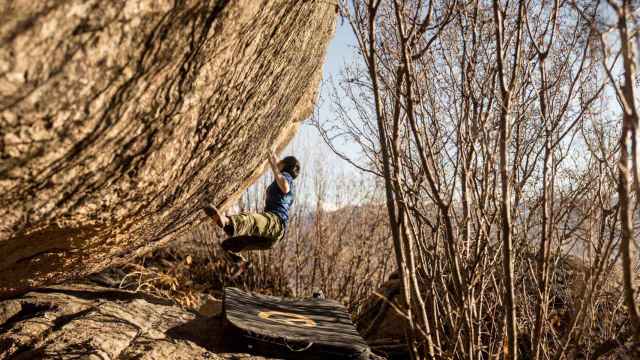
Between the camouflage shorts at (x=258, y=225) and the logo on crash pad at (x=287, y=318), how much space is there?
60 cm

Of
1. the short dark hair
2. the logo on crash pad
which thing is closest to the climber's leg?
the short dark hair

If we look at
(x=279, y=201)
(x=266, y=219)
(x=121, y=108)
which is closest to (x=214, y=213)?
(x=266, y=219)

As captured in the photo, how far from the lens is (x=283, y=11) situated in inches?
89.0

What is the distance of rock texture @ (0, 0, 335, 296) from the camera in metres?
1.49

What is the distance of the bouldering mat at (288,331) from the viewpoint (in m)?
3.06

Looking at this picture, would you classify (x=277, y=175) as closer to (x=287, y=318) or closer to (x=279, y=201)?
(x=279, y=201)

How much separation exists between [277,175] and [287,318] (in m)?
1.09

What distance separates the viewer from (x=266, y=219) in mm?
3949

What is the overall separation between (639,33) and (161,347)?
2.82 m

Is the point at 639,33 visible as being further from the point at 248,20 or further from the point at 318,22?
the point at 318,22

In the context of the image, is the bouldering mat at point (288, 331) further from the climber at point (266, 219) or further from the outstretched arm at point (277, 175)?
the outstretched arm at point (277, 175)

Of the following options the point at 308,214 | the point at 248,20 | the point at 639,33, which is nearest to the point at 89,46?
the point at 248,20

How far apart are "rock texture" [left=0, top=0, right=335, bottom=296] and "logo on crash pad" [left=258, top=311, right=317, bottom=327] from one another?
1.05 meters

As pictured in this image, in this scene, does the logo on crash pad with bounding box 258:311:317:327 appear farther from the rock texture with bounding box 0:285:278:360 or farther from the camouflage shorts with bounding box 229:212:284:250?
the camouflage shorts with bounding box 229:212:284:250
